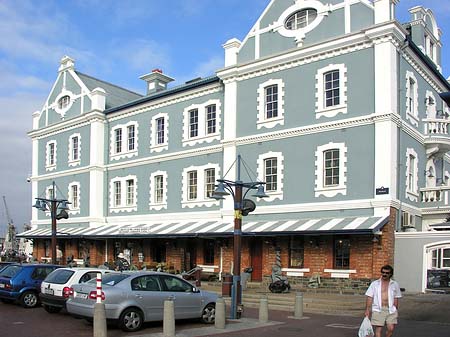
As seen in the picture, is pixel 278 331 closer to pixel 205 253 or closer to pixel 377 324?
pixel 377 324

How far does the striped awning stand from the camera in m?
22.2

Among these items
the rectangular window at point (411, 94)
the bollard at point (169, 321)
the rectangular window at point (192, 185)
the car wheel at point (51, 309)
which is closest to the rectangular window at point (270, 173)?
the rectangular window at point (192, 185)

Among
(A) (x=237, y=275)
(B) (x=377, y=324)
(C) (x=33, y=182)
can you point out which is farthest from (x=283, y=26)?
(C) (x=33, y=182)

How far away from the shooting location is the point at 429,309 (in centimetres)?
1808

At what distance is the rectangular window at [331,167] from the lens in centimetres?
2447

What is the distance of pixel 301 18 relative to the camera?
2623 cm

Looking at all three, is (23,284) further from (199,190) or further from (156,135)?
(156,135)

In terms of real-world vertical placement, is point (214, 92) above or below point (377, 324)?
above

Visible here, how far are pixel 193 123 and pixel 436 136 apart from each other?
1246 cm

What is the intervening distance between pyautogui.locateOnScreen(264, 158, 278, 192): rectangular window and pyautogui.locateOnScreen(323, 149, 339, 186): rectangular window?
105 inches

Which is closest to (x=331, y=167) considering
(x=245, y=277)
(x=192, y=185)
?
(x=245, y=277)

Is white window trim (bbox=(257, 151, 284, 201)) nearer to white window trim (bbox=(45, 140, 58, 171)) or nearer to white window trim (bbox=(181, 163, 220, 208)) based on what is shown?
white window trim (bbox=(181, 163, 220, 208))

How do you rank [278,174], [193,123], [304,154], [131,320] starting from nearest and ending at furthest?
[131,320] → [304,154] → [278,174] → [193,123]

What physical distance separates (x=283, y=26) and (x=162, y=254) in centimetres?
1426
